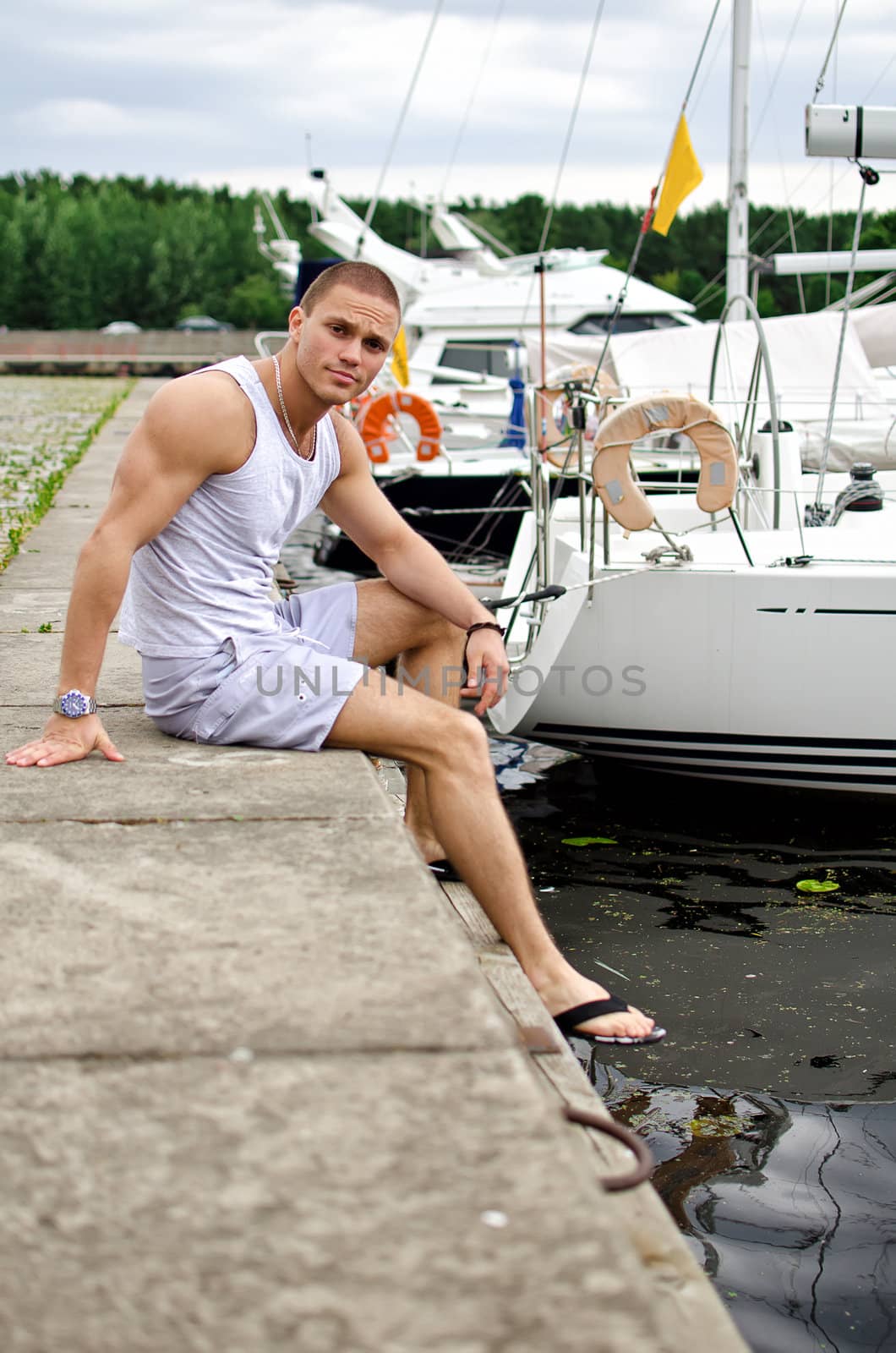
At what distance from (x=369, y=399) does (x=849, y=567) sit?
8.12 metres

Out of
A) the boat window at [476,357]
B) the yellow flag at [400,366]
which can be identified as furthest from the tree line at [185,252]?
Answer: the yellow flag at [400,366]

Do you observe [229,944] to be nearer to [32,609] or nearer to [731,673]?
[731,673]

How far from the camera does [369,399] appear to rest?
1291 centimetres

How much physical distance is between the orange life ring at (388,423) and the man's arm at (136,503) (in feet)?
29.8

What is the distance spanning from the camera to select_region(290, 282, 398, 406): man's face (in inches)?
136

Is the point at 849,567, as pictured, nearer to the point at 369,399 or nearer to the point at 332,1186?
the point at 332,1186

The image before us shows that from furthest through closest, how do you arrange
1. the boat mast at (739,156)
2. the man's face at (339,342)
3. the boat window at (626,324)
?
1. the boat window at (626,324)
2. the boat mast at (739,156)
3. the man's face at (339,342)

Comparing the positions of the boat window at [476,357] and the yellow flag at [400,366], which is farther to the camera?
the boat window at [476,357]

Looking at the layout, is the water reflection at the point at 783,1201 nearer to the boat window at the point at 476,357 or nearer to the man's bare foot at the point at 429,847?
the man's bare foot at the point at 429,847

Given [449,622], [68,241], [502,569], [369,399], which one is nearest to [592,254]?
[369,399]

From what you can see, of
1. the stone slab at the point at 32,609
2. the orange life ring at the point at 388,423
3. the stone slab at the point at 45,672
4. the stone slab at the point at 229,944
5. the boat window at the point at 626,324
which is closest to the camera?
the stone slab at the point at 229,944

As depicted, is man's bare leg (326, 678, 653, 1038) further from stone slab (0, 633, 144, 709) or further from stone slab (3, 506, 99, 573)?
stone slab (3, 506, 99, 573)

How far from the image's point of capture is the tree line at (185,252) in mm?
79125

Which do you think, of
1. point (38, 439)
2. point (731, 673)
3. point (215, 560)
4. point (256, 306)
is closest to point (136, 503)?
point (215, 560)
